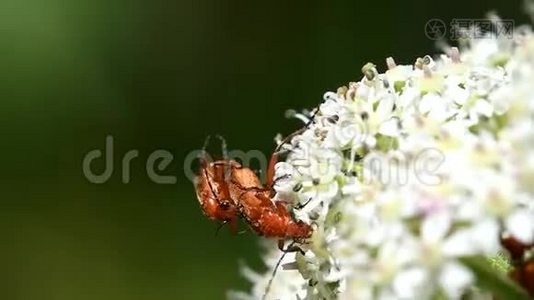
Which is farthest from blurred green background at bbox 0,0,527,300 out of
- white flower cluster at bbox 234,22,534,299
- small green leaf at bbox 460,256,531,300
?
small green leaf at bbox 460,256,531,300

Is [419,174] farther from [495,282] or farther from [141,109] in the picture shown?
[141,109]

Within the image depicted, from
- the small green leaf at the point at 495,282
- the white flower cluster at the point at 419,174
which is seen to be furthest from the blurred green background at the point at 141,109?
the small green leaf at the point at 495,282

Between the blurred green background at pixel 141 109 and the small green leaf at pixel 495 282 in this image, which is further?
the blurred green background at pixel 141 109

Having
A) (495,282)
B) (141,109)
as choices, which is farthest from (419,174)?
(141,109)

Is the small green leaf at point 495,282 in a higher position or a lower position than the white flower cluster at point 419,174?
lower

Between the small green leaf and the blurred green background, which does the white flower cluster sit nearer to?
the small green leaf

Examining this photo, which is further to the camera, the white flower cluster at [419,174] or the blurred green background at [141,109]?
the blurred green background at [141,109]

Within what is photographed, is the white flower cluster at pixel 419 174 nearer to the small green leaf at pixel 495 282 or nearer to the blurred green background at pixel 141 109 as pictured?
the small green leaf at pixel 495 282
